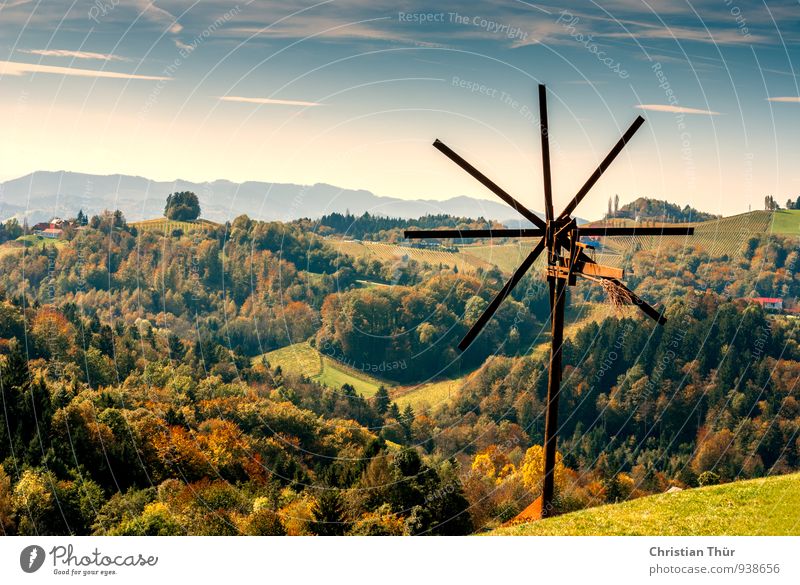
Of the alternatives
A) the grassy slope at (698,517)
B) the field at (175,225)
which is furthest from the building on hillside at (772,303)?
the grassy slope at (698,517)

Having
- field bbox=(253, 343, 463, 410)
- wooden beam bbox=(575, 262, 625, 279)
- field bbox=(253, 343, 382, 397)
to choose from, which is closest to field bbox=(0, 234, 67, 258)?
field bbox=(253, 343, 463, 410)

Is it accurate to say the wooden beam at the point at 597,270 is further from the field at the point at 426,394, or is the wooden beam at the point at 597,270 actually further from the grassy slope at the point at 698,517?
the field at the point at 426,394

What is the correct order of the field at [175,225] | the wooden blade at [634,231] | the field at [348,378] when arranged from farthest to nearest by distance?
1. the field at [175,225]
2. the field at [348,378]
3. the wooden blade at [634,231]

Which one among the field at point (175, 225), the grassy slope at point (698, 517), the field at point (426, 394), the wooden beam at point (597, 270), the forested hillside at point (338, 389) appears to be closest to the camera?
the wooden beam at point (597, 270)

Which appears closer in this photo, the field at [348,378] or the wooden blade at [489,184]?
the wooden blade at [489,184]
